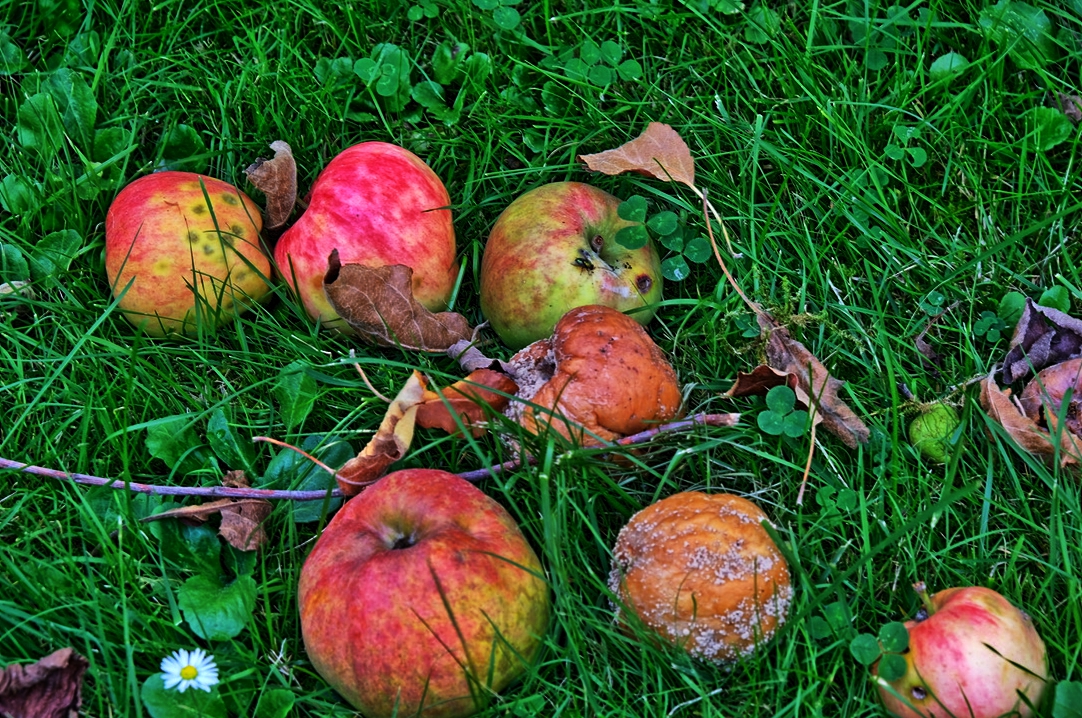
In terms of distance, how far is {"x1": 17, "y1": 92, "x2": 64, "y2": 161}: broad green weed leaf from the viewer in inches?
139

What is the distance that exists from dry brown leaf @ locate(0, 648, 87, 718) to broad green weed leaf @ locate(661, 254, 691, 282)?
1.98m

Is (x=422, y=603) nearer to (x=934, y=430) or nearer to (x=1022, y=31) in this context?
(x=934, y=430)

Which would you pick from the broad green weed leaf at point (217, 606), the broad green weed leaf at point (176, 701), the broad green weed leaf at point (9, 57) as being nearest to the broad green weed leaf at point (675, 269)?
the broad green weed leaf at point (217, 606)

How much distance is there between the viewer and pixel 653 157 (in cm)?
334

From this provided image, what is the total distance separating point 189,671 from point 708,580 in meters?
1.29

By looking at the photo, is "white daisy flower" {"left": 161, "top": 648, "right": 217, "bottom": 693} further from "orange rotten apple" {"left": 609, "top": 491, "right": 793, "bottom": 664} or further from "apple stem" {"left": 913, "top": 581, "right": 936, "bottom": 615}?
"apple stem" {"left": 913, "top": 581, "right": 936, "bottom": 615}

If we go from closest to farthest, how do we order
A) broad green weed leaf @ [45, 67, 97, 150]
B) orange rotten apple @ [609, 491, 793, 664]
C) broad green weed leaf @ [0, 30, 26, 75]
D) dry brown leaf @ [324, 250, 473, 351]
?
orange rotten apple @ [609, 491, 793, 664]
dry brown leaf @ [324, 250, 473, 351]
broad green weed leaf @ [45, 67, 97, 150]
broad green weed leaf @ [0, 30, 26, 75]

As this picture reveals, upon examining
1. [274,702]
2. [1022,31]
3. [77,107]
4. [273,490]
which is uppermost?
[1022,31]

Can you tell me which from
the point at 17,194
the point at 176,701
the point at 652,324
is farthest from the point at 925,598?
the point at 17,194

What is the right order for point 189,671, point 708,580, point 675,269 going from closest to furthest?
point 708,580, point 189,671, point 675,269

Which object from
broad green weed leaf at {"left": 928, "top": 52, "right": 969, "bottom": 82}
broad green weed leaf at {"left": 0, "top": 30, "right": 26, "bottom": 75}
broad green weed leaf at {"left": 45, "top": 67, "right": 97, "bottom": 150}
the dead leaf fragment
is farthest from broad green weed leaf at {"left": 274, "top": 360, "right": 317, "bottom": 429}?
broad green weed leaf at {"left": 928, "top": 52, "right": 969, "bottom": 82}

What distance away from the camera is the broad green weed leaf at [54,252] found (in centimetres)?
337

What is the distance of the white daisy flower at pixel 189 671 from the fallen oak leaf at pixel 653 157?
185cm

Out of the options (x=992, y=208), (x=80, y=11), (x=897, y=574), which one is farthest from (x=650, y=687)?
(x=80, y=11)
